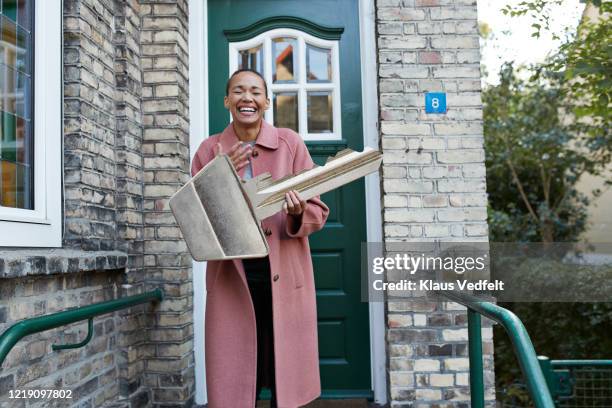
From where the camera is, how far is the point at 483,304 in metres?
1.92

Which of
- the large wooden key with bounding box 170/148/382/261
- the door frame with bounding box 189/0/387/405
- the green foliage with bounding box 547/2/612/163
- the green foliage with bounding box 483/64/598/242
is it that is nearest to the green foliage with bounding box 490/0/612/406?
the green foliage with bounding box 483/64/598/242

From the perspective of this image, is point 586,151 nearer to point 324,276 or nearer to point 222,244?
point 324,276

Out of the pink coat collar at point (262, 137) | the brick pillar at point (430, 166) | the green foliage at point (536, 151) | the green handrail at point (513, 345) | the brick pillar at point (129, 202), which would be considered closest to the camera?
the green handrail at point (513, 345)

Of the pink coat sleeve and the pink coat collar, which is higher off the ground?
the pink coat collar

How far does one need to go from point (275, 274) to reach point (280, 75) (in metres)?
1.91

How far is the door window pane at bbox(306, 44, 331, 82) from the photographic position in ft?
12.0

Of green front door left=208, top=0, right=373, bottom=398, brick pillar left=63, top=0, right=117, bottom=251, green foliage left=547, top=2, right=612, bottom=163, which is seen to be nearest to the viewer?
brick pillar left=63, top=0, right=117, bottom=251

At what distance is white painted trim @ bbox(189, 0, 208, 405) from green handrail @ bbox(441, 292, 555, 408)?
162 cm

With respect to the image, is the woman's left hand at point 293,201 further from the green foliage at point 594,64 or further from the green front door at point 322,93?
the green foliage at point 594,64

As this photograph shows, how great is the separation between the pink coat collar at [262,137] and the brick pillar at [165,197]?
1069 mm

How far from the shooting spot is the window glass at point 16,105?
229 cm

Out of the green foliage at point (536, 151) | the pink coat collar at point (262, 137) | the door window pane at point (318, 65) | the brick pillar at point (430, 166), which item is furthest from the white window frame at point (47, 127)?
the green foliage at point (536, 151)

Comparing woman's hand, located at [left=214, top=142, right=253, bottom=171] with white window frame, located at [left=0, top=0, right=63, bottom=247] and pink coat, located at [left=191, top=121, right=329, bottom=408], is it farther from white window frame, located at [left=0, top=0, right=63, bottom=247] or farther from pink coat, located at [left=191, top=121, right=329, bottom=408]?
white window frame, located at [left=0, top=0, right=63, bottom=247]

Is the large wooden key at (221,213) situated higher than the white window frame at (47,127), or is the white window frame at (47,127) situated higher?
the white window frame at (47,127)
